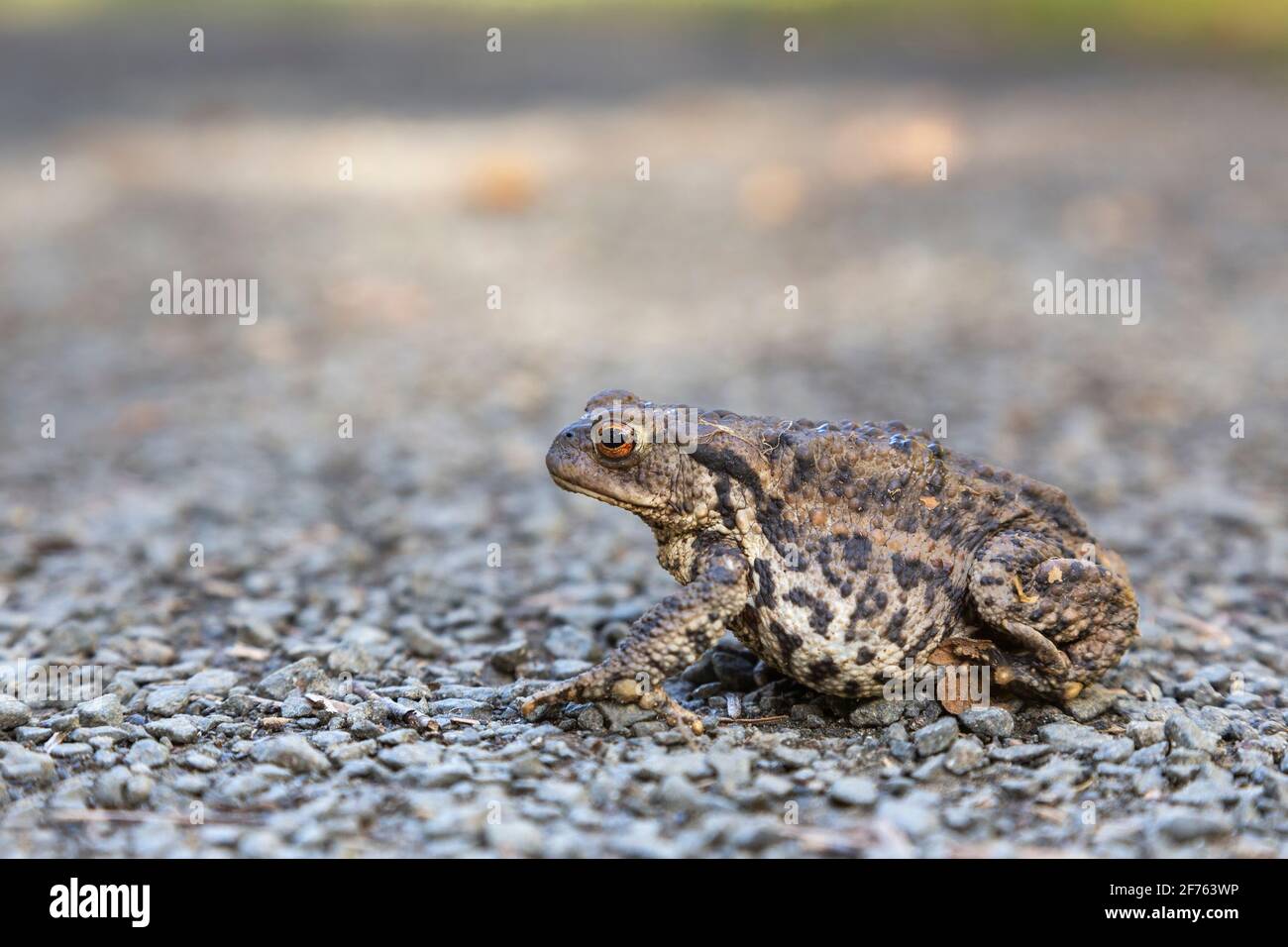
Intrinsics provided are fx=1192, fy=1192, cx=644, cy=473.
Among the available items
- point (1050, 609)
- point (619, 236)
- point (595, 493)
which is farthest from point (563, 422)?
point (619, 236)

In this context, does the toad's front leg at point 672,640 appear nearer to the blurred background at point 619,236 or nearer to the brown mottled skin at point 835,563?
the brown mottled skin at point 835,563

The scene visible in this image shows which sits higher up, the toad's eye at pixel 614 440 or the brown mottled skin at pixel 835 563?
the toad's eye at pixel 614 440

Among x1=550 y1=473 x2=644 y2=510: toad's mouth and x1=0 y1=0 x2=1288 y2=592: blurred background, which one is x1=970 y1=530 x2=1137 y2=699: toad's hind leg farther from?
x1=0 y1=0 x2=1288 y2=592: blurred background

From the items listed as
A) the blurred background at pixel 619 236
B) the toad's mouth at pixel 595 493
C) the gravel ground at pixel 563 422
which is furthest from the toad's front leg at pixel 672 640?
the blurred background at pixel 619 236

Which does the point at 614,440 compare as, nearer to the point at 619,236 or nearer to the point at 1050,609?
the point at 1050,609

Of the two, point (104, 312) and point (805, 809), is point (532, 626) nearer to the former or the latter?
point (805, 809)

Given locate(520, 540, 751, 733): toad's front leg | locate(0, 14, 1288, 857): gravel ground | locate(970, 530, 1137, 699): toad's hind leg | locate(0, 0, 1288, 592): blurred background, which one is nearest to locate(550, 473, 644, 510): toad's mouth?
locate(520, 540, 751, 733): toad's front leg

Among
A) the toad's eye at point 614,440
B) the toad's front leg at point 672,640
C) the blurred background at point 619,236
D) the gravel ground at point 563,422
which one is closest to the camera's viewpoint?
the gravel ground at point 563,422
